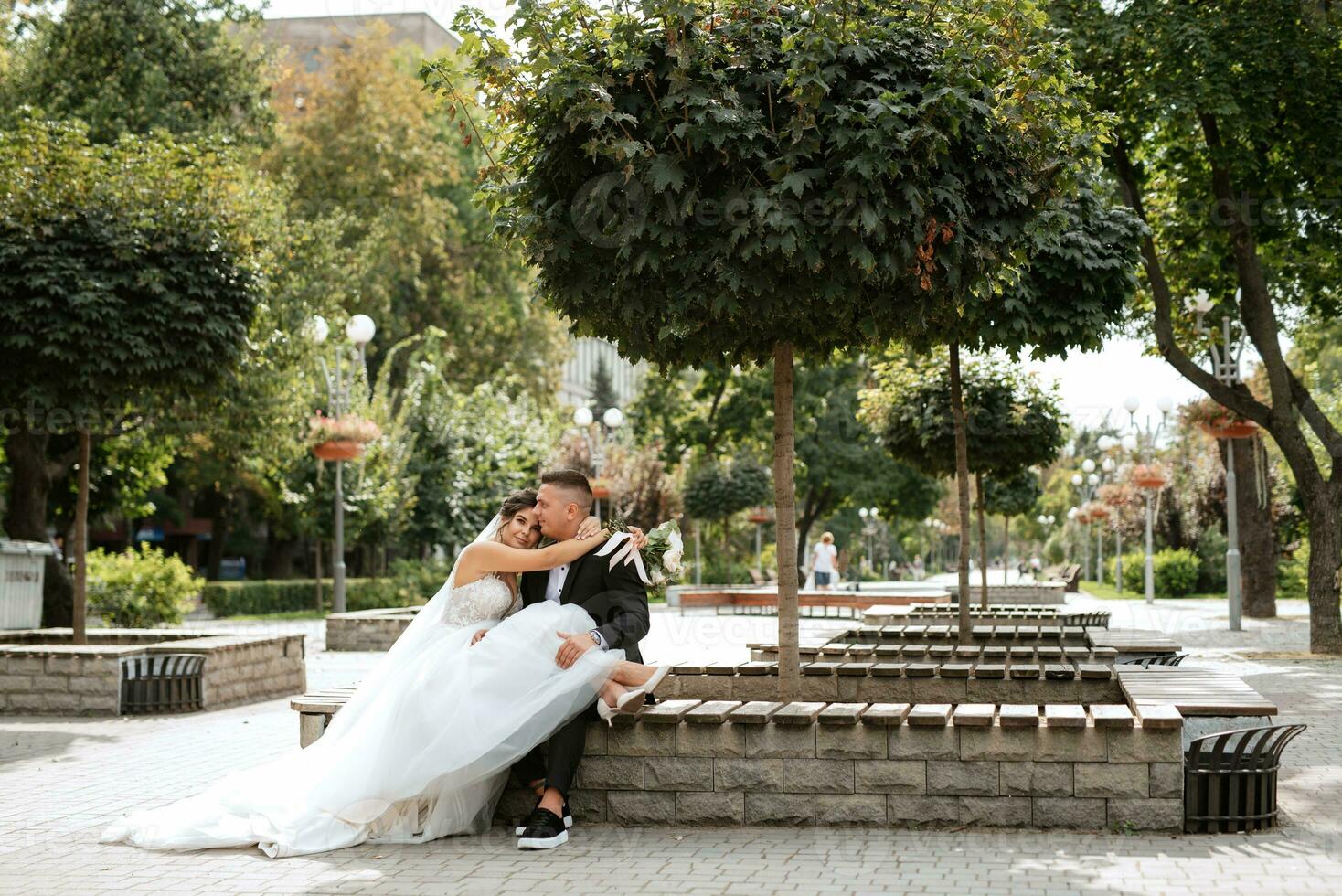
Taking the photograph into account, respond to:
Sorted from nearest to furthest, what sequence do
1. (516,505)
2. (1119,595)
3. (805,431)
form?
(516,505) < (805,431) < (1119,595)

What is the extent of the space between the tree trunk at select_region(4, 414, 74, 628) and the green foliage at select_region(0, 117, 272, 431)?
8423mm

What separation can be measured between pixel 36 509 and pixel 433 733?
17327 mm

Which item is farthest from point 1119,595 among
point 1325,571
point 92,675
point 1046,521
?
point 1046,521

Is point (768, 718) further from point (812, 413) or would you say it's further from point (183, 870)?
point (812, 413)

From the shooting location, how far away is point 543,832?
6.43m

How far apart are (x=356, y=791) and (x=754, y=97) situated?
398 centimetres

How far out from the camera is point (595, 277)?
7.41 meters

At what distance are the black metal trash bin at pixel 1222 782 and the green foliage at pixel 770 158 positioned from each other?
2555 millimetres

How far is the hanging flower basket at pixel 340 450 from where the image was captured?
20.2 metres

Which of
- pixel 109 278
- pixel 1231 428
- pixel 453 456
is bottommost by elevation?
pixel 1231 428

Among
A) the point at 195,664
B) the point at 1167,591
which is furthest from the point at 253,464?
the point at 1167,591

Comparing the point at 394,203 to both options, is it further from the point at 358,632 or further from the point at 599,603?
the point at 599,603

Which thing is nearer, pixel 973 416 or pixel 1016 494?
pixel 973 416

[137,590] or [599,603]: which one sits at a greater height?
[599,603]
